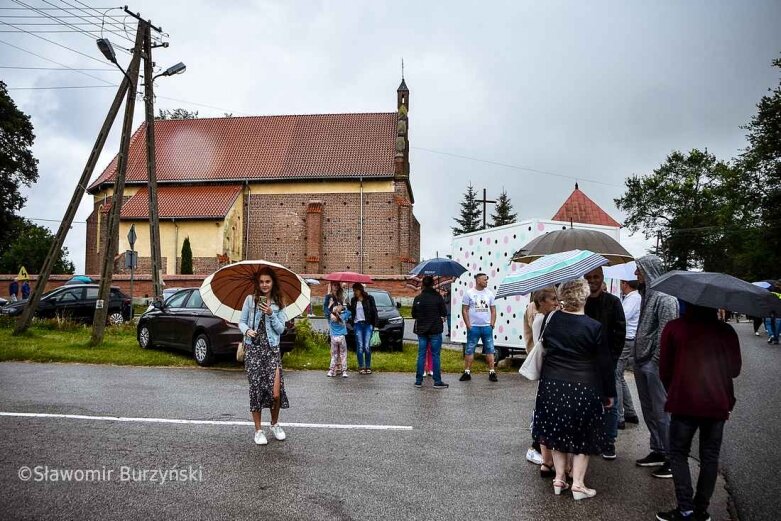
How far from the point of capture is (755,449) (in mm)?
6570

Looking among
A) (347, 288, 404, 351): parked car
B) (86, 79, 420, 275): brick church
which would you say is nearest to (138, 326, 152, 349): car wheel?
(347, 288, 404, 351): parked car

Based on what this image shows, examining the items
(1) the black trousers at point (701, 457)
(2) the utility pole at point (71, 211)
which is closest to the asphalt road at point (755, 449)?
(1) the black trousers at point (701, 457)

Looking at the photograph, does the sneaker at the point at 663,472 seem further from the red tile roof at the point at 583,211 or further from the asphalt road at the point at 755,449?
the red tile roof at the point at 583,211

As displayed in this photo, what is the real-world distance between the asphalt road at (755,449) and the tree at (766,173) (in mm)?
28825

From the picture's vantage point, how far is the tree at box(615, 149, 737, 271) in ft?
198

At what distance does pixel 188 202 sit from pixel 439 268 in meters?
34.2

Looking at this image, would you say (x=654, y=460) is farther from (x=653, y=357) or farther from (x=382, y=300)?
(x=382, y=300)

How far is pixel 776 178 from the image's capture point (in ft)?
125

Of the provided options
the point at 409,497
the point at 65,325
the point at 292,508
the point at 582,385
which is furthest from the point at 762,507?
the point at 65,325

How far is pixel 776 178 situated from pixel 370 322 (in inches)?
1408

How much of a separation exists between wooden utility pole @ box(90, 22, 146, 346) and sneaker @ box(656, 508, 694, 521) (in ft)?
46.6

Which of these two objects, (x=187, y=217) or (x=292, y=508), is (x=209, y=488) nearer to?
(x=292, y=508)

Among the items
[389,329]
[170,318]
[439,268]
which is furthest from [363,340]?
[170,318]

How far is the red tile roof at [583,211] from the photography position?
98.3ft
